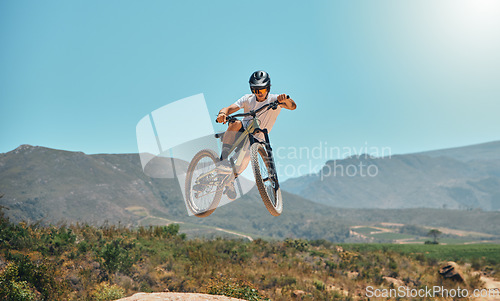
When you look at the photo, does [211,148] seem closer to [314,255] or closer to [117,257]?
[117,257]

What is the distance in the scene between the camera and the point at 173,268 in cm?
2650

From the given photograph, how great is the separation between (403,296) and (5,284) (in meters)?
26.6

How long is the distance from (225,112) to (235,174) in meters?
1.45

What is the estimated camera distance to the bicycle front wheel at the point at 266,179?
7492 millimetres

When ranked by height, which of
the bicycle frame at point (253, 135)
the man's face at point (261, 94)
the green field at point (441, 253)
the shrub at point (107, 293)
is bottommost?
the green field at point (441, 253)

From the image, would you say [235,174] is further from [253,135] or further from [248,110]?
→ [248,110]

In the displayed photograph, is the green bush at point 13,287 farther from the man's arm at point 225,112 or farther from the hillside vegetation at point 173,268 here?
the man's arm at point 225,112

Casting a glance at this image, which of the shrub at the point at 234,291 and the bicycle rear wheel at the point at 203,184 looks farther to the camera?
the shrub at the point at 234,291

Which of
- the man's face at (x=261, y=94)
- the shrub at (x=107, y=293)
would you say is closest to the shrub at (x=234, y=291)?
the shrub at (x=107, y=293)

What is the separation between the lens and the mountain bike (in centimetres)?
780

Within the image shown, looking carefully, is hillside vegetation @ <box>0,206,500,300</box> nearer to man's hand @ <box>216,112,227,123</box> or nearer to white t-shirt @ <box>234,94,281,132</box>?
white t-shirt @ <box>234,94,281,132</box>

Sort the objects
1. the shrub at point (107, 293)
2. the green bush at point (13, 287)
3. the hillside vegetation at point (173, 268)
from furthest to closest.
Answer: the hillside vegetation at point (173, 268)
the shrub at point (107, 293)
the green bush at point (13, 287)

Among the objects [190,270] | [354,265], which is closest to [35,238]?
[190,270]

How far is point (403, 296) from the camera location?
29.5 metres
